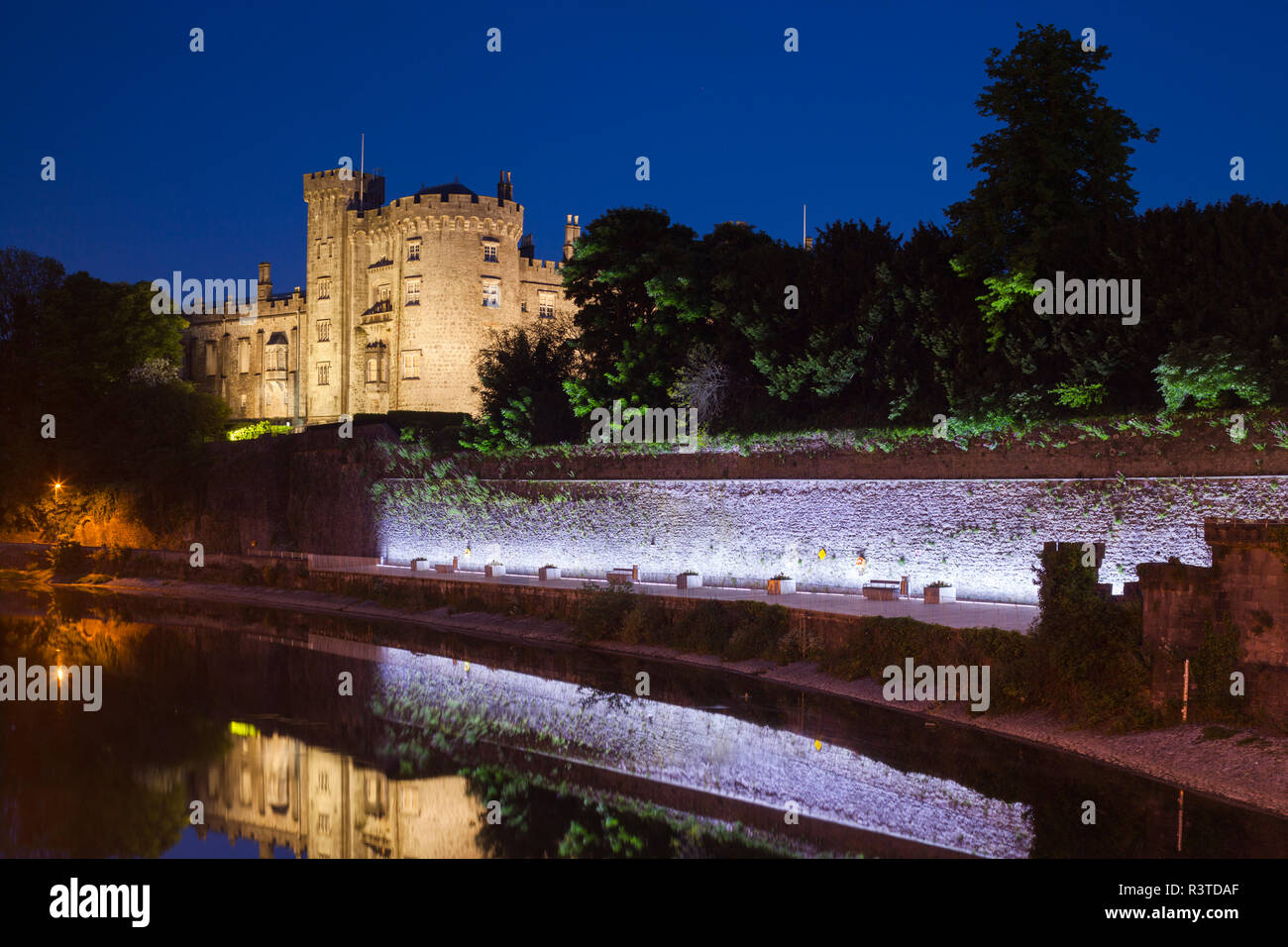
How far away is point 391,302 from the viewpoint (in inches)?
1793

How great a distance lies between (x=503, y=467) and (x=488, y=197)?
17.1 m

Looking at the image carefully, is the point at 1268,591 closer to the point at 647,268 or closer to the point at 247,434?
the point at 647,268

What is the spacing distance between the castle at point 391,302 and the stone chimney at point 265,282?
60cm

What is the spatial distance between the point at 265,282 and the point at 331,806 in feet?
155

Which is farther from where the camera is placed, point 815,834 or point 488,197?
point 488,197

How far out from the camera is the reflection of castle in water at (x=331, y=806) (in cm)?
1127

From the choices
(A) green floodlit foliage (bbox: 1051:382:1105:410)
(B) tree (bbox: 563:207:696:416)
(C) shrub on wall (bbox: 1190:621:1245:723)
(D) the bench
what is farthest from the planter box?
(B) tree (bbox: 563:207:696:416)

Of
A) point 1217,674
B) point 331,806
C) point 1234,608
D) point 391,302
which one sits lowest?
point 331,806

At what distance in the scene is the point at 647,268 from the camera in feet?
99.8

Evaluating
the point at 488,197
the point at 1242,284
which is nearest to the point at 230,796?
the point at 1242,284

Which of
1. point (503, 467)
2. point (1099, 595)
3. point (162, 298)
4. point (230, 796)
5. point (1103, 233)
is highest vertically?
point (162, 298)

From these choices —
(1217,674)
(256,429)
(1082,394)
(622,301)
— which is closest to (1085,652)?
(1217,674)

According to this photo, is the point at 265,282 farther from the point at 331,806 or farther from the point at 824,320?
the point at 331,806

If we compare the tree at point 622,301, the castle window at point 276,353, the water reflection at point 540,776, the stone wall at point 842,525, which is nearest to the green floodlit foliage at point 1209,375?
the stone wall at point 842,525
